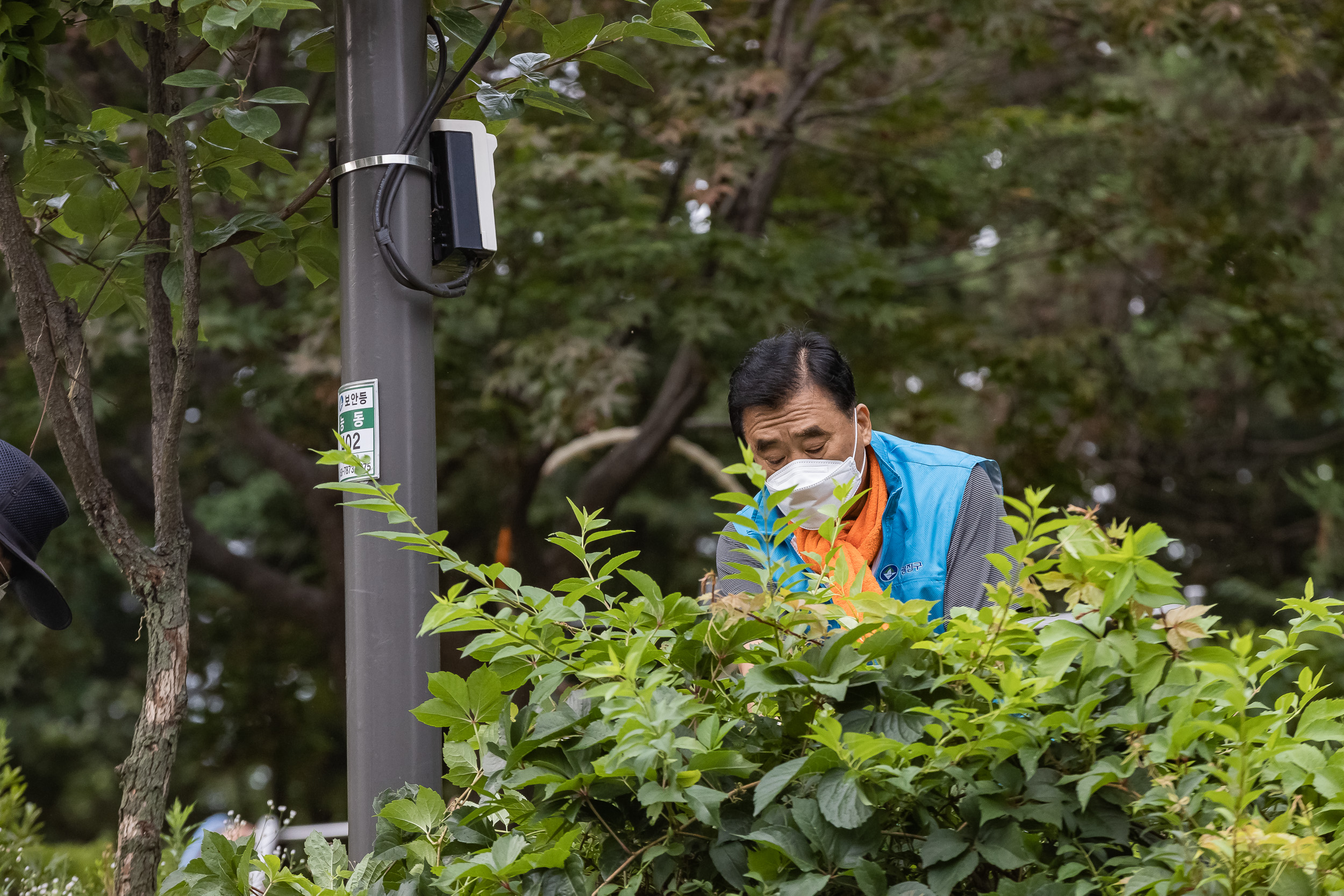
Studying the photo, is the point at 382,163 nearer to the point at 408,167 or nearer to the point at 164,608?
the point at 408,167

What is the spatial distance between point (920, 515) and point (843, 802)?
1461 millimetres

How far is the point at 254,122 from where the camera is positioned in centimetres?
219

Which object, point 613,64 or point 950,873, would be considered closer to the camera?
point 950,873

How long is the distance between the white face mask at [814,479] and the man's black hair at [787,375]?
0.12 meters

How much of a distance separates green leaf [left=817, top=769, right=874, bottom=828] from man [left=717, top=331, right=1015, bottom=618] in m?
1.19

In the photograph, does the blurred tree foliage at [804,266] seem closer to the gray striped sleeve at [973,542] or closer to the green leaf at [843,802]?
the gray striped sleeve at [973,542]

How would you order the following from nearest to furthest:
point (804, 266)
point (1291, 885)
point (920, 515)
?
point (1291, 885), point (920, 515), point (804, 266)

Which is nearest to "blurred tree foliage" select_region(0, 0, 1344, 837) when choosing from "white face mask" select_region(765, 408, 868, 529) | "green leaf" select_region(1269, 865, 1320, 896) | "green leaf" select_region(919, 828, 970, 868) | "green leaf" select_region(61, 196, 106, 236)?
"green leaf" select_region(61, 196, 106, 236)

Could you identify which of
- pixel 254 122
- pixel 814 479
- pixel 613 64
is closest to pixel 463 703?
pixel 254 122

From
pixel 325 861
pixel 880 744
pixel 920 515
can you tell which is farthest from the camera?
pixel 920 515

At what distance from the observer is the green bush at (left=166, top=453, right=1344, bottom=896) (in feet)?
4.40

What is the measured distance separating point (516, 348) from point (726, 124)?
76.1 inches

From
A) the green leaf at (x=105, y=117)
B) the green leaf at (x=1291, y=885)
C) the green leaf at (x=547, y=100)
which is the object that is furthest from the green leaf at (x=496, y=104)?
the green leaf at (x=1291, y=885)

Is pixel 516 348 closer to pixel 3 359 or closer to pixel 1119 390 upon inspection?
pixel 3 359
